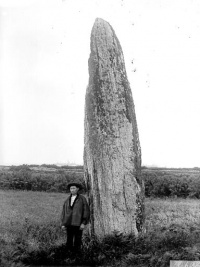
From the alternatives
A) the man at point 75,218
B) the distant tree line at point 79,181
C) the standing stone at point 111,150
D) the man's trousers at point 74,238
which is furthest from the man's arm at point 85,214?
the distant tree line at point 79,181

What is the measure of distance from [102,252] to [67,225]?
3.67ft

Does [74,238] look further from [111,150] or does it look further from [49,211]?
[49,211]

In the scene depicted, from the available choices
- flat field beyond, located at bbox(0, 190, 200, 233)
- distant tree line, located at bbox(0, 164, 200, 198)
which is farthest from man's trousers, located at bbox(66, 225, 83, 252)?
distant tree line, located at bbox(0, 164, 200, 198)

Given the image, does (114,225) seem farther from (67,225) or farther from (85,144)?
(85,144)

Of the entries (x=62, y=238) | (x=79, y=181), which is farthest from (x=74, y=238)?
(x=79, y=181)

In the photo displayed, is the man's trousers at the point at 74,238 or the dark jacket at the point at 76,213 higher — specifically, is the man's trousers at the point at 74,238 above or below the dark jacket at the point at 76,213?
below

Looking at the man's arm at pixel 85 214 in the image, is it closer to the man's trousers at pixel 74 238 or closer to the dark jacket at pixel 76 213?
the dark jacket at pixel 76 213

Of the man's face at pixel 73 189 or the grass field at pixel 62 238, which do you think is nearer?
the grass field at pixel 62 238

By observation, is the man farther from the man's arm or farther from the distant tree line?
the distant tree line

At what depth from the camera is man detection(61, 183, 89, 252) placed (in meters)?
11.0

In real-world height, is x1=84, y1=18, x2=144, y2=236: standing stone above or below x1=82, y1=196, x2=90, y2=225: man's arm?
above

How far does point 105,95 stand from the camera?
11930mm

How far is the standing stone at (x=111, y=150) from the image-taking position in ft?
38.0

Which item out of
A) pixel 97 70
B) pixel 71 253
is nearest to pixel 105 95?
pixel 97 70
